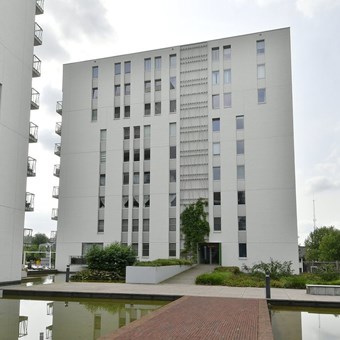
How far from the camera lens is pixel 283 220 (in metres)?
38.6

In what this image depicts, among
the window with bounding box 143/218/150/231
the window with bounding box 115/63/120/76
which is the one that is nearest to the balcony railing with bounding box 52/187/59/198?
the window with bounding box 143/218/150/231

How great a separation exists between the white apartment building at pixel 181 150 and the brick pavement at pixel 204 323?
25.1 metres

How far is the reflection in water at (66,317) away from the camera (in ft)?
33.4

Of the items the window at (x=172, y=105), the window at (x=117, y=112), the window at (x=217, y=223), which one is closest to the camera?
the window at (x=217, y=223)

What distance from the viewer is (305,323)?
40.4ft

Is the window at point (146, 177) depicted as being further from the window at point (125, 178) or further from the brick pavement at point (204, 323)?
the brick pavement at point (204, 323)

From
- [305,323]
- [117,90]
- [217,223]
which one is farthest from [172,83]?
[305,323]

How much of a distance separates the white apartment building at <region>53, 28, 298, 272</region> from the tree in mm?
826

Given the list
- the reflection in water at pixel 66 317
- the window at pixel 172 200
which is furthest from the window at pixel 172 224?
the reflection in water at pixel 66 317

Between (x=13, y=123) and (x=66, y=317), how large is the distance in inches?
655

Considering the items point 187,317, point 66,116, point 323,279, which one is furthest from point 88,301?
point 66,116

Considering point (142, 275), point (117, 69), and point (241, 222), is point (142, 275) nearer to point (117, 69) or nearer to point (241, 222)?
point (241, 222)

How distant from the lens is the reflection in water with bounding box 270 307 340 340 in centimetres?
1042

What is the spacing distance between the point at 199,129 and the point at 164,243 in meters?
11.5
